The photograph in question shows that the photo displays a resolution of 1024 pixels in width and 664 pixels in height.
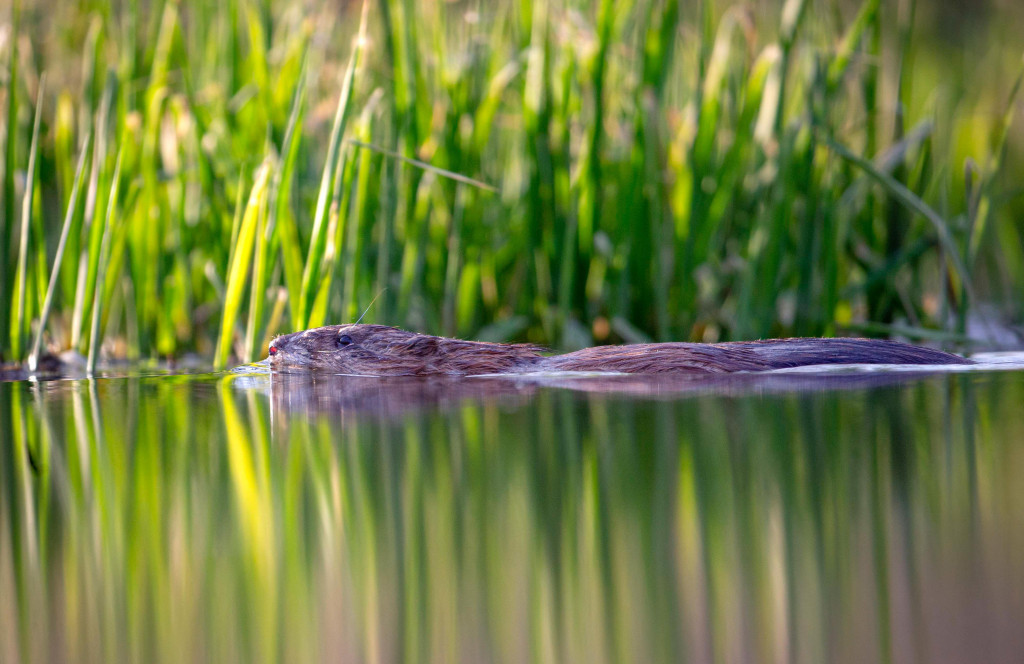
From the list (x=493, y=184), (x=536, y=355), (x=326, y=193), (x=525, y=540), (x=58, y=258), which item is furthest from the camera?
(x=493, y=184)

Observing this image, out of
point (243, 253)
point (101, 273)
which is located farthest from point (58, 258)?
point (243, 253)

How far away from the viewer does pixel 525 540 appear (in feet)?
3.67

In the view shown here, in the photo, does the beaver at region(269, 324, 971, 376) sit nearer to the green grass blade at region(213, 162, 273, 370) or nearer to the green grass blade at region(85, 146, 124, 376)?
the green grass blade at region(213, 162, 273, 370)

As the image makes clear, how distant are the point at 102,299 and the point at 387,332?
1073 millimetres

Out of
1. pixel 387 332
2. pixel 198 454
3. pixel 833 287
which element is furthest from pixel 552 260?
pixel 198 454

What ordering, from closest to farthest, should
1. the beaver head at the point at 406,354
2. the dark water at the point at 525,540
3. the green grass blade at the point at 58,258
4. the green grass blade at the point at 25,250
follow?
the dark water at the point at 525,540 < the green grass blade at the point at 58,258 < the green grass blade at the point at 25,250 < the beaver head at the point at 406,354

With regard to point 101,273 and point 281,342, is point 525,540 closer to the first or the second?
point 281,342

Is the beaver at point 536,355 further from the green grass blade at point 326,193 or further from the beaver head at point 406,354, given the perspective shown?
the green grass blade at point 326,193

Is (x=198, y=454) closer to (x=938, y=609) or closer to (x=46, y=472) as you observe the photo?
(x=46, y=472)

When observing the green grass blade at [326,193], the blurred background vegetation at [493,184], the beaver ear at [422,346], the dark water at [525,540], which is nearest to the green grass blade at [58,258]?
the blurred background vegetation at [493,184]

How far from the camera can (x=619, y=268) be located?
13.3 ft

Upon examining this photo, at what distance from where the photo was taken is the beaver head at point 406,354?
371 cm

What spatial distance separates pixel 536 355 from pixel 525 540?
2707mm

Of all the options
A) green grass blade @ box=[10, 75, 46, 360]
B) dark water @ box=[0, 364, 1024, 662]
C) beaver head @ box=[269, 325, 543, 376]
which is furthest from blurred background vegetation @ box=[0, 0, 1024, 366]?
dark water @ box=[0, 364, 1024, 662]
